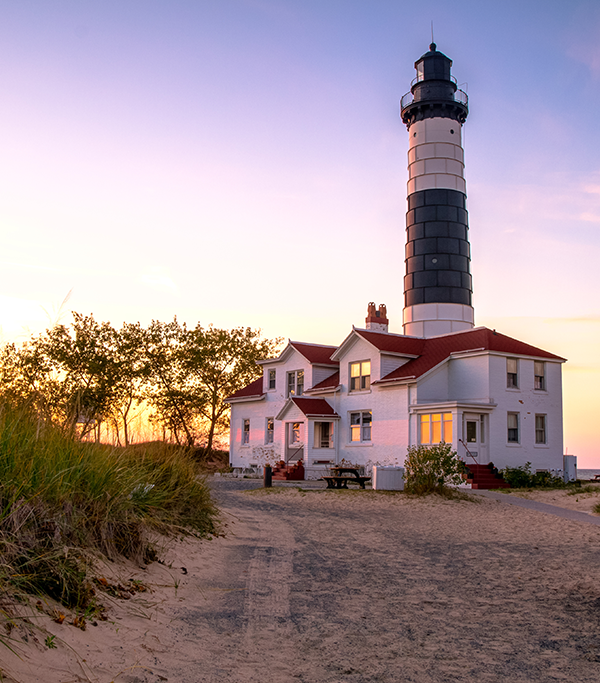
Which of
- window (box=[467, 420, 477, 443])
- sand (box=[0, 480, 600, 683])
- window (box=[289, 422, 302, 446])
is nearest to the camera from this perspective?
sand (box=[0, 480, 600, 683])

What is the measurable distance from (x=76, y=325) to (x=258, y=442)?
15322 mm

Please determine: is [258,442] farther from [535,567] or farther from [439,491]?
[535,567]

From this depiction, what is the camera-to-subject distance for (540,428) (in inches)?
1192

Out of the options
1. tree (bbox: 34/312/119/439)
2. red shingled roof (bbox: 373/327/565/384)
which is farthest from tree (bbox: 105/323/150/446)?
red shingled roof (bbox: 373/327/565/384)

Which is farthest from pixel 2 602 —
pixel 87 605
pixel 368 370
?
pixel 368 370

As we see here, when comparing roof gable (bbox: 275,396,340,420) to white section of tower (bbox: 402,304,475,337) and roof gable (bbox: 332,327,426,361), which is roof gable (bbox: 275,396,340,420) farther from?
white section of tower (bbox: 402,304,475,337)

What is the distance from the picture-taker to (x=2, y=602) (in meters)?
4.38

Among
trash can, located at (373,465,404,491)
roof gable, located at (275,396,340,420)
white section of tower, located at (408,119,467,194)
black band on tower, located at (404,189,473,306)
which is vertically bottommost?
trash can, located at (373,465,404,491)

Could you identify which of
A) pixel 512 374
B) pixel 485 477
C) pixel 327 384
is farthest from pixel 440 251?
pixel 485 477

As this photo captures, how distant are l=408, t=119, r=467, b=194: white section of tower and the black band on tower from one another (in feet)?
2.04

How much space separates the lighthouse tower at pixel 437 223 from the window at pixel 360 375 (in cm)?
732

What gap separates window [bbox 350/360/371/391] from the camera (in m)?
32.5

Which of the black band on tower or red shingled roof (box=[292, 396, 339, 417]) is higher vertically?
the black band on tower

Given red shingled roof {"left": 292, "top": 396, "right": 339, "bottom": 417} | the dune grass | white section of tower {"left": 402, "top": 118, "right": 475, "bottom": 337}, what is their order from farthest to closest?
white section of tower {"left": 402, "top": 118, "right": 475, "bottom": 337}
red shingled roof {"left": 292, "top": 396, "right": 339, "bottom": 417}
the dune grass
